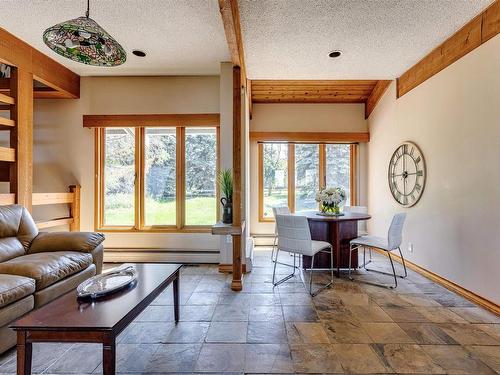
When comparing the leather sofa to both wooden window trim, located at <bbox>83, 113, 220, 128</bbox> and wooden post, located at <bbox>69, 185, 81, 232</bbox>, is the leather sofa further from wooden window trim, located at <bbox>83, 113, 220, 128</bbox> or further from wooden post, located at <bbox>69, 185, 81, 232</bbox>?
wooden window trim, located at <bbox>83, 113, 220, 128</bbox>

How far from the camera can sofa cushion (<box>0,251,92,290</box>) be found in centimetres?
218

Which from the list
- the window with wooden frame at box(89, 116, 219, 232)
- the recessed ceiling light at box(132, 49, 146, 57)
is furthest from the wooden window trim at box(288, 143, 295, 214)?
the recessed ceiling light at box(132, 49, 146, 57)

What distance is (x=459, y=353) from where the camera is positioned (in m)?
1.95

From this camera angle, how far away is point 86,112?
4.36m

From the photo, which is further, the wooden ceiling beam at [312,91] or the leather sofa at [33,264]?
the wooden ceiling beam at [312,91]

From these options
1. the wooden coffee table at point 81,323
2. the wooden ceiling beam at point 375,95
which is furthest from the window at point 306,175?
the wooden coffee table at point 81,323

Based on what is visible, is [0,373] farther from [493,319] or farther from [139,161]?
[493,319]

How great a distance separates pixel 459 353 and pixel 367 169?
13.2 ft

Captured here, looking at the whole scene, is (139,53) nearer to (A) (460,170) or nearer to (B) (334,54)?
(B) (334,54)

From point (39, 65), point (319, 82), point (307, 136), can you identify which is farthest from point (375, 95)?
point (39, 65)

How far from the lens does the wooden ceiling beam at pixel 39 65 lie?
3172 mm

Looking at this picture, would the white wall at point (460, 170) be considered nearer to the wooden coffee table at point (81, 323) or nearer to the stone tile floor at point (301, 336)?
the stone tile floor at point (301, 336)

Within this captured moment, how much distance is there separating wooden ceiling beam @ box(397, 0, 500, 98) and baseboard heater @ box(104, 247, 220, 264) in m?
3.87

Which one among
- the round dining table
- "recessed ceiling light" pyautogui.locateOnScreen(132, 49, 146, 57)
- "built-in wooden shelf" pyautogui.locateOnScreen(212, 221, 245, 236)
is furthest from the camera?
the round dining table
